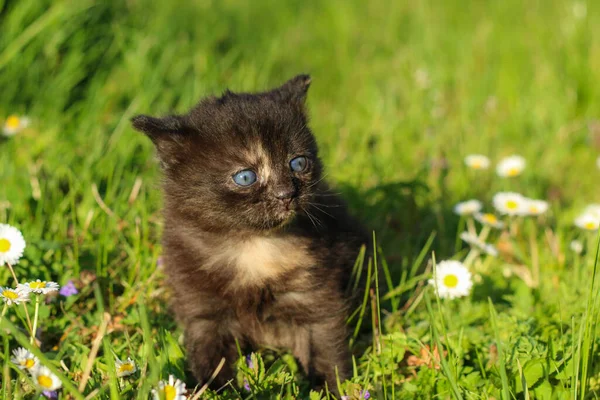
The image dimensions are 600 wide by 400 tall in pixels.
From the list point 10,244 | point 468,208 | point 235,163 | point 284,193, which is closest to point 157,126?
point 235,163

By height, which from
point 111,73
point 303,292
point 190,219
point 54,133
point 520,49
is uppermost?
point 520,49

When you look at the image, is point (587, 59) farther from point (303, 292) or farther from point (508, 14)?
point (303, 292)

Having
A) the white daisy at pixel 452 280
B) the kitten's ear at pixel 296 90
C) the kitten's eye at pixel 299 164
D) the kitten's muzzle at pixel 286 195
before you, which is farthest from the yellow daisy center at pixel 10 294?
the white daisy at pixel 452 280

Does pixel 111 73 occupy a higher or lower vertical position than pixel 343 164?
higher

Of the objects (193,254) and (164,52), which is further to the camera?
(164,52)

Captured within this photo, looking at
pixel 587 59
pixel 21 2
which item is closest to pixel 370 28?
pixel 587 59

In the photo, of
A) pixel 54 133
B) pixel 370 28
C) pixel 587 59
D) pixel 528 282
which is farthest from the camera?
pixel 370 28

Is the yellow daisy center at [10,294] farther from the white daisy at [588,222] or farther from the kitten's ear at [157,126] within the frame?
the white daisy at [588,222]
